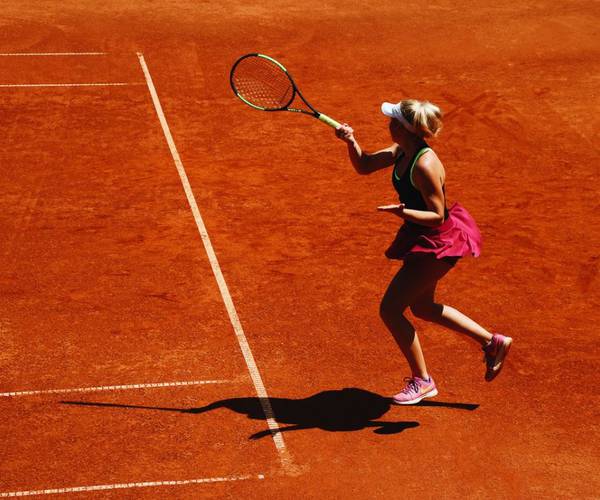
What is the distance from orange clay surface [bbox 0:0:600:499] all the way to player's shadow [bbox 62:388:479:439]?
0.06 feet

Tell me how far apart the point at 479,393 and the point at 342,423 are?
43.3 inches

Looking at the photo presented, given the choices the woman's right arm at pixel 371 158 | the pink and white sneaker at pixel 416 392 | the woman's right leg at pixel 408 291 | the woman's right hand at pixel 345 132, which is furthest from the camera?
the pink and white sneaker at pixel 416 392

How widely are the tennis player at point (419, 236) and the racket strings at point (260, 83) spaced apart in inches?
81.8

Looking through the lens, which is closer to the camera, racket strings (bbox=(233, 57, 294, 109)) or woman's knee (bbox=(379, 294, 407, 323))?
woman's knee (bbox=(379, 294, 407, 323))

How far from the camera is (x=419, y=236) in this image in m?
6.65

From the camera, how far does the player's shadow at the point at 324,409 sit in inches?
271

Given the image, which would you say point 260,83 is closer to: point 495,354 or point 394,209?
point 394,209

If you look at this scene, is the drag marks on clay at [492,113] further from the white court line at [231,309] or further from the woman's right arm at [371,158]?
the woman's right arm at [371,158]

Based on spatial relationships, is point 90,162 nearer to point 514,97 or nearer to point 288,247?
point 288,247

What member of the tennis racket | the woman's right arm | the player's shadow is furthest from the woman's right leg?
the tennis racket

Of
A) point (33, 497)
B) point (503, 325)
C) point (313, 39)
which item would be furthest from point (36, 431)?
point (313, 39)

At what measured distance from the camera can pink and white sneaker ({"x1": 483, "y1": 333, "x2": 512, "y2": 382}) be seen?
696cm

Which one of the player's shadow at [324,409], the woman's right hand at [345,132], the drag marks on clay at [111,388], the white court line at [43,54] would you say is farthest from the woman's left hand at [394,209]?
the white court line at [43,54]

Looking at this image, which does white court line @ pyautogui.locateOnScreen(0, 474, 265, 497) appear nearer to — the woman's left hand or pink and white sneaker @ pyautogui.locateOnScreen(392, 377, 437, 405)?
pink and white sneaker @ pyautogui.locateOnScreen(392, 377, 437, 405)
